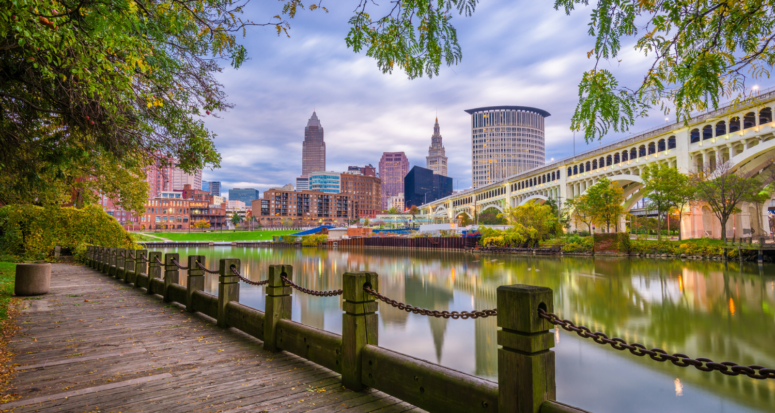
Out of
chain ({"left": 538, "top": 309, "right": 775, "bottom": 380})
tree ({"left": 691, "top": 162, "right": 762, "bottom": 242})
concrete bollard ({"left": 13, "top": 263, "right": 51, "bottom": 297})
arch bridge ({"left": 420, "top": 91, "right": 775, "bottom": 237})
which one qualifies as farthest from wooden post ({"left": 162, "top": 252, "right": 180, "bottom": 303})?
tree ({"left": 691, "top": 162, "right": 762, "bottom": 242})

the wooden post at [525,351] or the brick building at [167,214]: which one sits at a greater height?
the brick building at [167,214]

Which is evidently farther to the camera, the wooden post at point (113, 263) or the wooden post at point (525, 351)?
the wooden post at point (113, 263)

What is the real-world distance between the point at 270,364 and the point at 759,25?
684 cm

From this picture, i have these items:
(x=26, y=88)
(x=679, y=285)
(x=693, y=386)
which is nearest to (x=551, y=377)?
(x=693, y=386)

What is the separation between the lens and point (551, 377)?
9.39 ft

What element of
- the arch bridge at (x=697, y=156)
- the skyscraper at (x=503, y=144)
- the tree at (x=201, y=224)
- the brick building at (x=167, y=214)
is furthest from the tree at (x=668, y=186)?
the brick building at (x=167, y=214)

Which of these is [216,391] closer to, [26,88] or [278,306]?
[278,306]

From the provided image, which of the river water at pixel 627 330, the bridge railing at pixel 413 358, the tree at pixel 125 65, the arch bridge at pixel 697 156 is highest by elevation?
the arch bridge at pixel 697 156

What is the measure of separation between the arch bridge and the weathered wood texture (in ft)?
99.4

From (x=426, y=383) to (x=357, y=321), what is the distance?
1029 mm

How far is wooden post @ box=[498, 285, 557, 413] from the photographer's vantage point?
2756mm

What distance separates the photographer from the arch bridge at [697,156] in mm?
38062

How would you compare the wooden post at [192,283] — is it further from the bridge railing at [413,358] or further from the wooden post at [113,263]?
the wooden post at [113,263]

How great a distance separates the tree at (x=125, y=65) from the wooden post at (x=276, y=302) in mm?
3118
